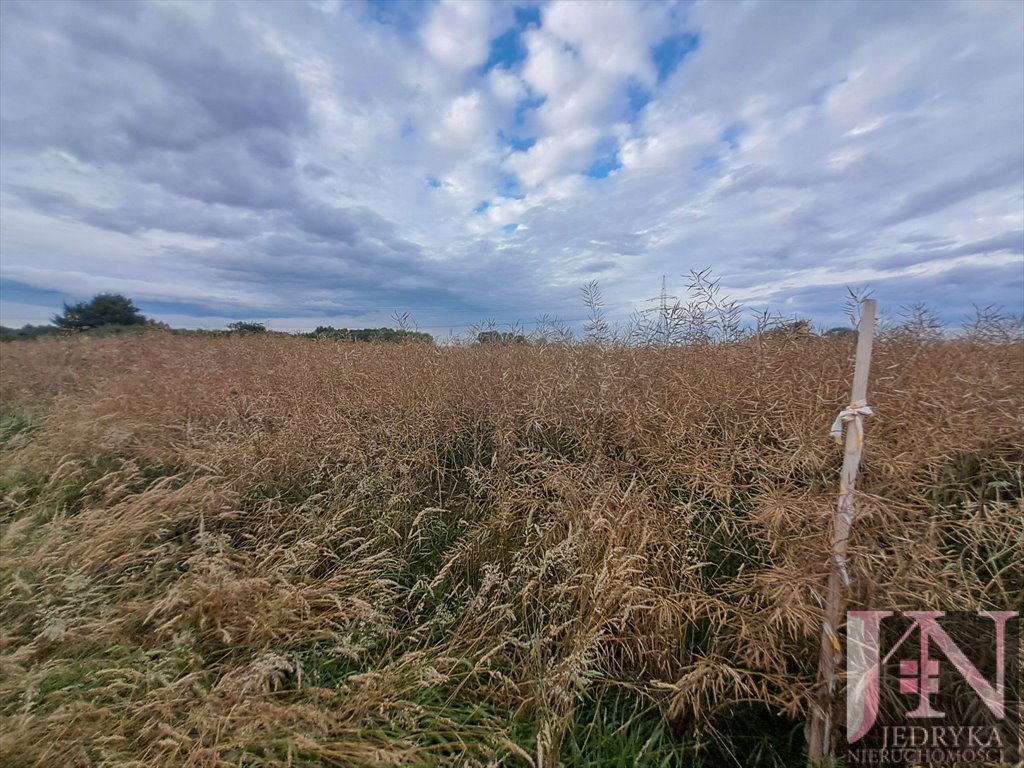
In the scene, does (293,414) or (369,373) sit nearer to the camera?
(293,414)

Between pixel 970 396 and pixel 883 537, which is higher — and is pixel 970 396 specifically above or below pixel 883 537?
above

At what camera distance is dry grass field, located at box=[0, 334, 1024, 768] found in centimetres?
143

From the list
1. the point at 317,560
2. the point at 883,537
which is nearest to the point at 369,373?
the point at 317,560

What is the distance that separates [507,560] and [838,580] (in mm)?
1382

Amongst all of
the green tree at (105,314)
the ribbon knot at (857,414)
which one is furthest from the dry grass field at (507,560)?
the green tree at (105,314)

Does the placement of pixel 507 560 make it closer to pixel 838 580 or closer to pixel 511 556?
pixel 511 556

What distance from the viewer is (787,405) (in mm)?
A: 2168

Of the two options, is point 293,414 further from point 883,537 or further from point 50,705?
point 883,537

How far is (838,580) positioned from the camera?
4.38 ft

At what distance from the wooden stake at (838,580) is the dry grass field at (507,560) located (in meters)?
0.06

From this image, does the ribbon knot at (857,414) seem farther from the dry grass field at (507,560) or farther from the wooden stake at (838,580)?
the dry grass field at (507,560)

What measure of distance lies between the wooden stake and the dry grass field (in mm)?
62

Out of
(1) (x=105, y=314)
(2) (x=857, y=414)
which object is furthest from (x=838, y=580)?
(1) (x=105, y=314)

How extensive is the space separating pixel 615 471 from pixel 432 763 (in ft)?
4.87
